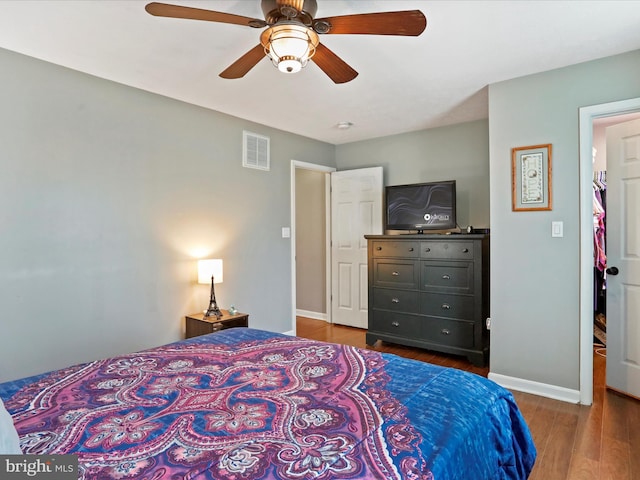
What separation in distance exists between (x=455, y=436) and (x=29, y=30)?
299cm

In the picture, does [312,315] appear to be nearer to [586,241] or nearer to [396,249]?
[396,249]

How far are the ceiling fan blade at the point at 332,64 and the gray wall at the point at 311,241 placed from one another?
3.24m

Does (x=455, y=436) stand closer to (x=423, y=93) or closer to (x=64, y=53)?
(x=423, y=93)

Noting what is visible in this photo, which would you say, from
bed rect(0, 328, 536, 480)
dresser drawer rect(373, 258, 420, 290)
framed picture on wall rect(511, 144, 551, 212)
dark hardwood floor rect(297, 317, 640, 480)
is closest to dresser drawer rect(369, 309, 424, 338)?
dresser drawer rect(373, 258, 420, 290)

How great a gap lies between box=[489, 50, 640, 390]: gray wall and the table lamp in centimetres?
236

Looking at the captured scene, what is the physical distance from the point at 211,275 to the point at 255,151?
147 centimetres

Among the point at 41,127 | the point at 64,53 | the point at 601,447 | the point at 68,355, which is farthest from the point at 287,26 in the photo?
the point at 601,447

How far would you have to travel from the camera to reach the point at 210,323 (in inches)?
126

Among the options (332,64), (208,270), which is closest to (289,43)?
(332,64)

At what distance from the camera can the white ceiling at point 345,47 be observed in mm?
2008

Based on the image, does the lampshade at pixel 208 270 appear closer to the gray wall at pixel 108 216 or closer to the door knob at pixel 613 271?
the gray wall at pixel 108 216

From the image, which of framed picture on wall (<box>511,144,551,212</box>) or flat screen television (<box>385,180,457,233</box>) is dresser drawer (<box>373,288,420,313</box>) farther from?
framed picture on wall (<box>511,144,551,212</box>)

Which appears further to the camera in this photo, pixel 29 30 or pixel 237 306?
pixel 237 306

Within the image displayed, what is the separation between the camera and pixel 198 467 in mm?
926
